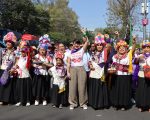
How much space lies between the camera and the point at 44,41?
10781 millimetres

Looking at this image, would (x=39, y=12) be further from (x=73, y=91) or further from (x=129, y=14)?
(x=73, y=91)

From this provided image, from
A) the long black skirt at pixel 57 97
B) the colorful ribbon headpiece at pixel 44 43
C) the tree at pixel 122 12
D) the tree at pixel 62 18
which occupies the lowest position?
the long black skirt at pixel 57 97

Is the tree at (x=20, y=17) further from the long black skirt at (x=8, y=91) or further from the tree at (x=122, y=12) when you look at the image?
the long black skirt at (x=8, y=91)

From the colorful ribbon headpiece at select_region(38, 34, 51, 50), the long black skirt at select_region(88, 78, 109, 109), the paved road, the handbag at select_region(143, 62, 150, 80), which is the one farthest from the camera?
the colorful ribbon headpiece at select_region(38, 34, 51, 50)

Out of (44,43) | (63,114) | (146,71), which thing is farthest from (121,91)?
(44,43)

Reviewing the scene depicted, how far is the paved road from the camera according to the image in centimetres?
885

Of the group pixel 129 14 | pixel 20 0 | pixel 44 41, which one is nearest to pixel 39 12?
pixel 20 0

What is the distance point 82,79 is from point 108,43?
45.6 inches

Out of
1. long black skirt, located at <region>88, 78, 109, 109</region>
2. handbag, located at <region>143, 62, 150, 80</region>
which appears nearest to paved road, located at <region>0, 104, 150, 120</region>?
long black skirt, located at <region>88, 78, 109, 109</region>

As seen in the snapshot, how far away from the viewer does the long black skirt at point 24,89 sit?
10.4 metres

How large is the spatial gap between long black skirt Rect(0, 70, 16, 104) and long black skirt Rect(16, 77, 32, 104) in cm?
17

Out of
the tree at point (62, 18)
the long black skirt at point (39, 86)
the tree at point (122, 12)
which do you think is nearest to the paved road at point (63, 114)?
the long black skirt at point (39, 86)

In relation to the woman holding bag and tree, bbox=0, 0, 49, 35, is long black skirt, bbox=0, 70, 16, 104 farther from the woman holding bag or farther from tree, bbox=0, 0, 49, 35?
tree, bbox=0, 0, 49, 35

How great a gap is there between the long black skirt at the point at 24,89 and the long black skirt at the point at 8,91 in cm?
17
